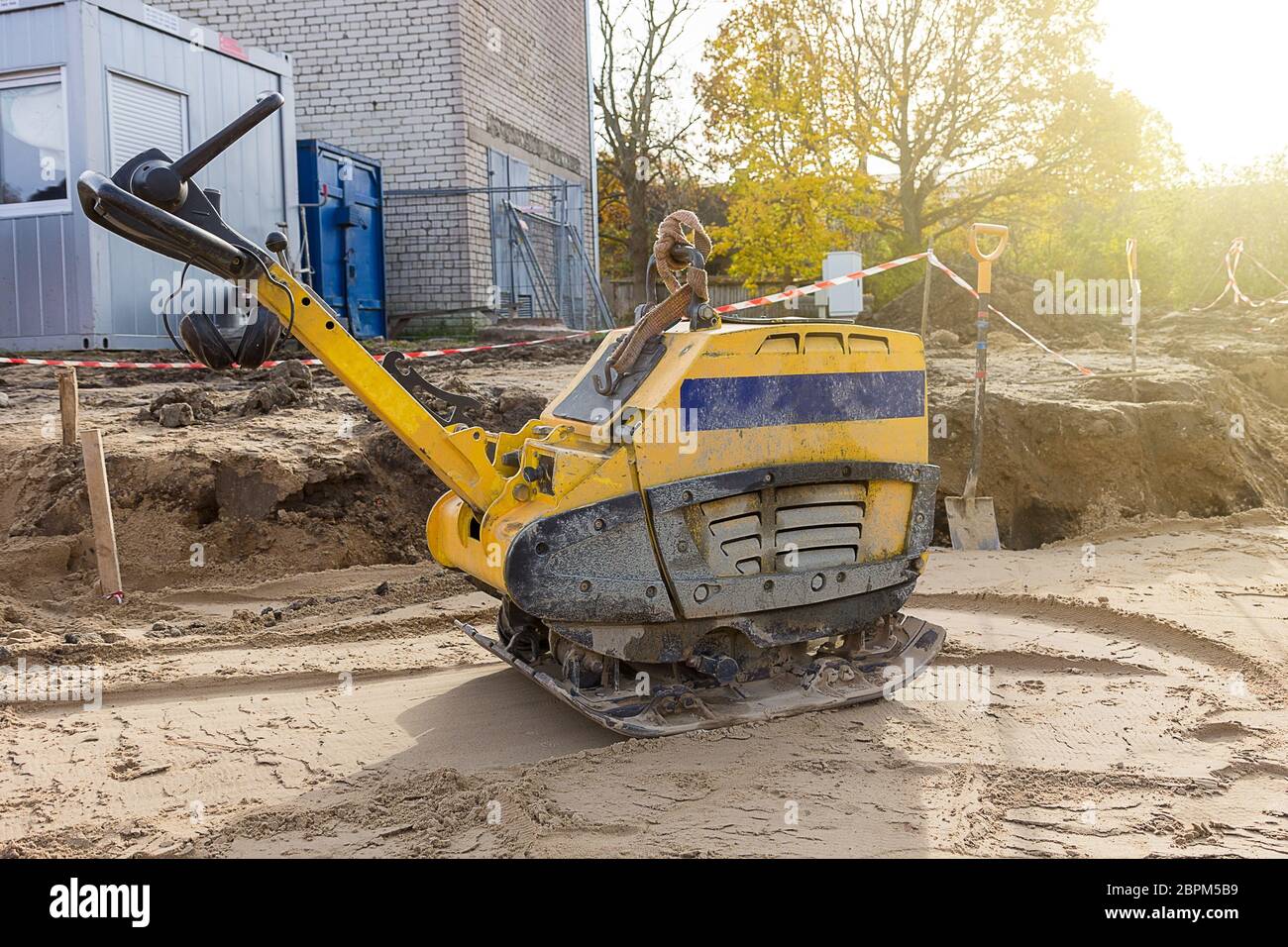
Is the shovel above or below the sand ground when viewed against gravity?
above

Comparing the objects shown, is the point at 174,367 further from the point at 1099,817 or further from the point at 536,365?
the point at 1099,817

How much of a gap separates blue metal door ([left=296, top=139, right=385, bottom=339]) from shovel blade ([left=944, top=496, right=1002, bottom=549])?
26.5 ft

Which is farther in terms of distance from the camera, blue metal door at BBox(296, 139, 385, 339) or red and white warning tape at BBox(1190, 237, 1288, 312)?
Result: red and white warning tape at BBox(1190, 237, 1288, 312)

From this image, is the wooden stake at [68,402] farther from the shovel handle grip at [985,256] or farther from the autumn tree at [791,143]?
the autumn tree at [791,143]

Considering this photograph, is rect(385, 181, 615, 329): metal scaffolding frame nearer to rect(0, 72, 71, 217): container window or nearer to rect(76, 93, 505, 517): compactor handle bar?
rect(0, 72, 71, 217): container window

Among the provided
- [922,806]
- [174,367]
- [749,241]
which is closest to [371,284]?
[174,367]

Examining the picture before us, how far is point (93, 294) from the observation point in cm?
1037

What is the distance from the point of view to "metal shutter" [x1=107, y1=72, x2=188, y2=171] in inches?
416

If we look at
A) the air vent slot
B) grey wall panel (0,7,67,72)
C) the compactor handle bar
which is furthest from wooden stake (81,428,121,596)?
grey wall panel (0,7,67,72)

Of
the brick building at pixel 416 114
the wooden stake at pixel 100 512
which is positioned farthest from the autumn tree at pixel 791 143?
the wooden stake at pixel 100 512

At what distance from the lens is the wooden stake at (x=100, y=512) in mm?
6891

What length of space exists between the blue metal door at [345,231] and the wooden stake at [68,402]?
5.72 meters

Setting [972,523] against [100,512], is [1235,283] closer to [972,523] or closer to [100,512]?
[972,523]

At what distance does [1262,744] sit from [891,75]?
54.4 ft
